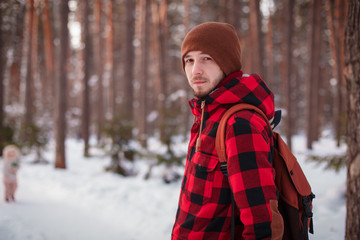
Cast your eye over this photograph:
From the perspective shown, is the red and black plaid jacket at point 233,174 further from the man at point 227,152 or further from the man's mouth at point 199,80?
the man's mouth at point 199,80

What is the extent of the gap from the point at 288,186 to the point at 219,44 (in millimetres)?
919

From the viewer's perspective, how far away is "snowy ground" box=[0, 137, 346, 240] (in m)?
3.93

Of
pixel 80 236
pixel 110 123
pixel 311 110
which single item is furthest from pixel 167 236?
pixel 311 110

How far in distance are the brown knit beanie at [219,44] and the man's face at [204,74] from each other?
4 centimetres

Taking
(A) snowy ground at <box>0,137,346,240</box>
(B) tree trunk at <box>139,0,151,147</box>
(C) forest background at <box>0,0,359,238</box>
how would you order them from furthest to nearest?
1. (B) tree trunk at <box>139,0,151,147</box>
2. (C) forest background at <box>0,0,359,238</box>
3. (A) snowy ground at <box>0,137,346,240</box>

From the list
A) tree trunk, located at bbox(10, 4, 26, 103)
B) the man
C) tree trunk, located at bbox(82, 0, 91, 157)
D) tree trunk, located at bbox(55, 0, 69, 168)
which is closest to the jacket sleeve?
the man

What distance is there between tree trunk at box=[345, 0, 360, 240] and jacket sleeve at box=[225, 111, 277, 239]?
150 cm

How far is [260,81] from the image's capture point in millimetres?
1480

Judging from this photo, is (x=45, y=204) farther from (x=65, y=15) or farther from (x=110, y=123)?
(x=65, y=15)

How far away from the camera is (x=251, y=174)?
1.20 metres

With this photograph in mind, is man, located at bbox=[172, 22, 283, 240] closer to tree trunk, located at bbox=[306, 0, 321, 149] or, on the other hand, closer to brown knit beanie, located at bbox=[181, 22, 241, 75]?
brown knit beanie, located at bbox=[181, 22, 241, 75]

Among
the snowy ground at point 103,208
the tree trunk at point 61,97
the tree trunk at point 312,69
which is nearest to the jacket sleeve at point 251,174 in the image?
the snowy ground at point 103,208

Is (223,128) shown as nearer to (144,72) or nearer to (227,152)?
(227,152)

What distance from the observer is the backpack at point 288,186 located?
1329 mm
